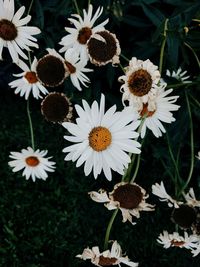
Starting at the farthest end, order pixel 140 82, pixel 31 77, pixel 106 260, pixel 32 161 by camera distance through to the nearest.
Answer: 1. pixel 32 161
2. pixel 31 77
3. pixel 106 260
4. pixel 140 82

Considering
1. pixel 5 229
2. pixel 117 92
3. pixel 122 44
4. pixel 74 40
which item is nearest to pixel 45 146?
pixel 5 229

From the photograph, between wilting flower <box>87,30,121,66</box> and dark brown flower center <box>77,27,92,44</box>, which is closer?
wilting flower <box>87,30,121,66</box>

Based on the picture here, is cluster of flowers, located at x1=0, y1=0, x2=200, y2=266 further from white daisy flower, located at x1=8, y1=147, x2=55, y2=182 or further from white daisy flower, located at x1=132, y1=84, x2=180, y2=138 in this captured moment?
white daisy flower, located at x1=8, y1=147, x2=55, y2=182

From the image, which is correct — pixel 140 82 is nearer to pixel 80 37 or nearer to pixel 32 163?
pixel 80 37

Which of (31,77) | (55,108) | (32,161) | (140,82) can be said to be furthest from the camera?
(32,161)

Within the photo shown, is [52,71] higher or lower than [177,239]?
higher

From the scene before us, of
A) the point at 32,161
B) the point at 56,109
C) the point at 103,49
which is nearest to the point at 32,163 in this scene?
the point at 32,161

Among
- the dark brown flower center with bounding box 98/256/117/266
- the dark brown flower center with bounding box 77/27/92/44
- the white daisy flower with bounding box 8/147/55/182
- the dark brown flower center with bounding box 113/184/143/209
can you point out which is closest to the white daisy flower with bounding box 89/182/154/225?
the dark brown flower center with bounding box 113/184/143/209

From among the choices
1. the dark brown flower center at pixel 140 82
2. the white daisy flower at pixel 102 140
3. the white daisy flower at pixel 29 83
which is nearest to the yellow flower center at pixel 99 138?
the white daisy flower at pixel 102 140
